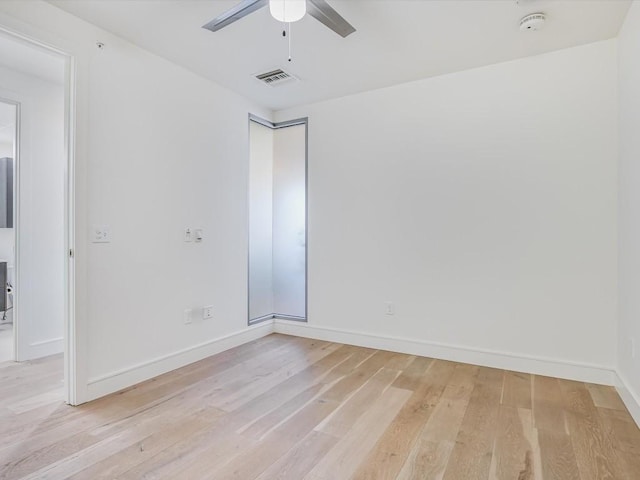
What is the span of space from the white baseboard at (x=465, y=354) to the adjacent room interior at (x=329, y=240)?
2 centimetres

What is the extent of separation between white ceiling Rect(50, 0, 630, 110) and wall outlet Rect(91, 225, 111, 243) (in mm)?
1409

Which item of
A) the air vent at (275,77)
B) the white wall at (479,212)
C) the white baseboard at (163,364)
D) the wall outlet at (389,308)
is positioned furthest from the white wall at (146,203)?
the wall outlet at (389,308)

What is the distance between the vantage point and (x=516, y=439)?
79.8 inches

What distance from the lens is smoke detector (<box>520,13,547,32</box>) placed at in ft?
7.84

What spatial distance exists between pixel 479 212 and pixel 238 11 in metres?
2.42

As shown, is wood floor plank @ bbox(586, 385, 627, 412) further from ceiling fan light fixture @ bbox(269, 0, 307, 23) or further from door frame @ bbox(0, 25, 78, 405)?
door frame @ bbox(0, 25, 78, 405)

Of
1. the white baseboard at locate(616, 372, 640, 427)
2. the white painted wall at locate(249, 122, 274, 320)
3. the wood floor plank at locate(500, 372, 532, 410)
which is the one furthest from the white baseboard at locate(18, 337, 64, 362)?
the white baseboard at locate(616, 372, 640, 427)

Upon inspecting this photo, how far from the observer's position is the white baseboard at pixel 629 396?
217 cm

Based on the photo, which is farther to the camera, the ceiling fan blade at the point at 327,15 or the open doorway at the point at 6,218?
the open doorway at the point at 6,218

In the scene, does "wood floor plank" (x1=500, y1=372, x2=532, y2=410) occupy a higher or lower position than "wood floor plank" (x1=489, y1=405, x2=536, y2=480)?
higher

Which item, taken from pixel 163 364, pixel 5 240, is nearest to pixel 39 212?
pixel 163 364

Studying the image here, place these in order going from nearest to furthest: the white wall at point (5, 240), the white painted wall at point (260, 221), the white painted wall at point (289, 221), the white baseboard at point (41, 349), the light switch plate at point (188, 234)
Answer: the light switch plate at point (188, 234)
the white baseboard at point (41, 349)
the white painted wall at point (260, 221)
the white painted wall at point (289, 221)
the white wall at point (5, 240)

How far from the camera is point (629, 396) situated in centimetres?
233

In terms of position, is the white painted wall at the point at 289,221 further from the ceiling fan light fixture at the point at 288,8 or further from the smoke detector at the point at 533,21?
the smoke detector at the point at 533,21
